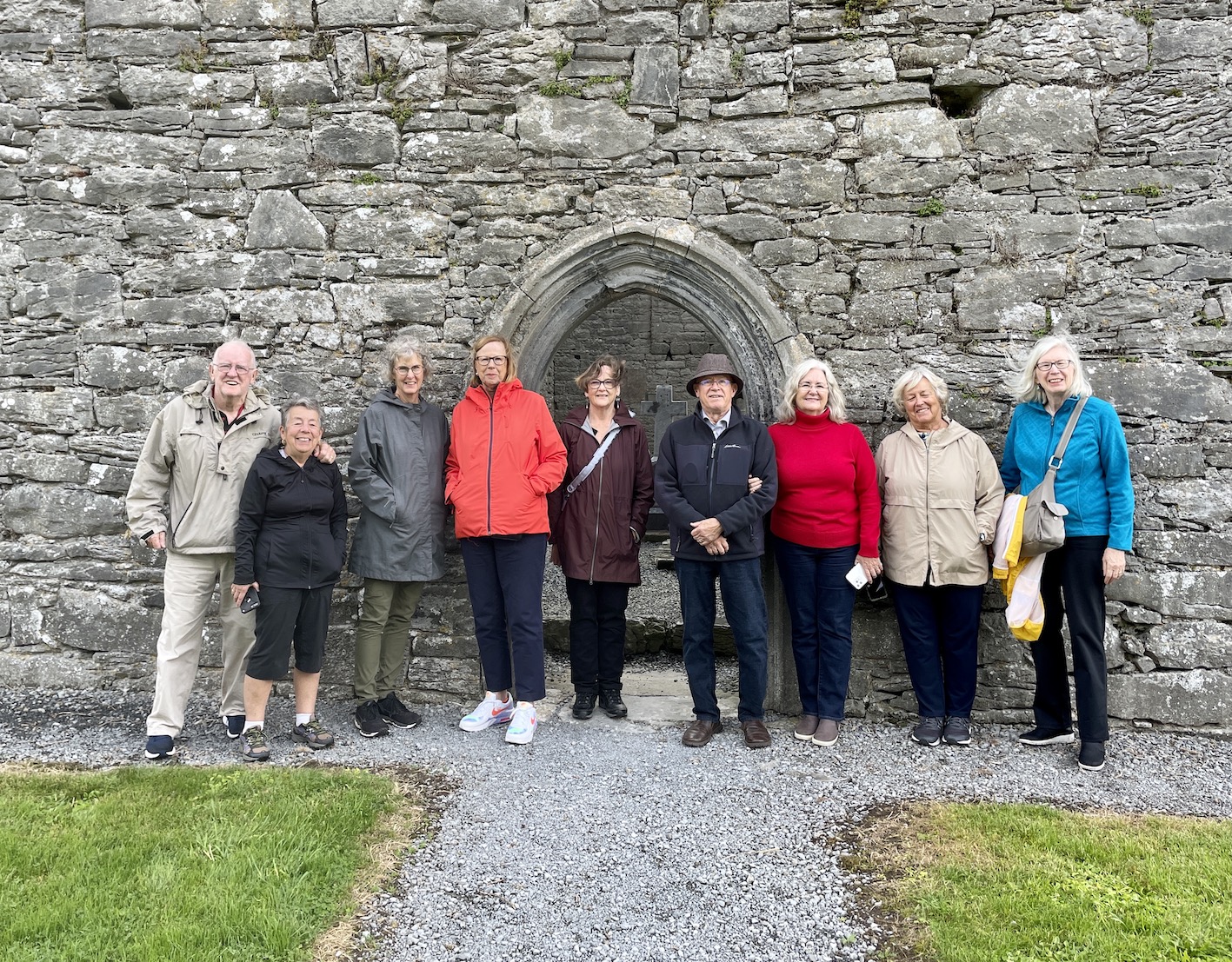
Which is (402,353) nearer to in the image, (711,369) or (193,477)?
(193,477)

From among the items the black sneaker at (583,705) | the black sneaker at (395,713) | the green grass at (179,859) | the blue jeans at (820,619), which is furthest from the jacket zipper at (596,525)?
the green grass at (179,859)

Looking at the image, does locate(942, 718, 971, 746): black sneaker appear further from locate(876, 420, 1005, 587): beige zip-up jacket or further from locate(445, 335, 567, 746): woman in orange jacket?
locate(445, 335, 567, 746): woman in orange jacket

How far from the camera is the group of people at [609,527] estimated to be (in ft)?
12.0

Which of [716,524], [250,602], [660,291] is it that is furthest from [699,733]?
[660,291]

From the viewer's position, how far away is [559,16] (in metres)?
4.40

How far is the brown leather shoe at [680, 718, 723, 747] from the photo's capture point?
154 inches

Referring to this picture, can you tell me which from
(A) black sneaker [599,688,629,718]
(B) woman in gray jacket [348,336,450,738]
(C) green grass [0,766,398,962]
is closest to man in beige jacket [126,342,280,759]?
(C) green grass [0,766,398,962]

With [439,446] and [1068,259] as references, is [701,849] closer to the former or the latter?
[439,446]

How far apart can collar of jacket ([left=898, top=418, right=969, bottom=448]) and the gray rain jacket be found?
2.38 metres

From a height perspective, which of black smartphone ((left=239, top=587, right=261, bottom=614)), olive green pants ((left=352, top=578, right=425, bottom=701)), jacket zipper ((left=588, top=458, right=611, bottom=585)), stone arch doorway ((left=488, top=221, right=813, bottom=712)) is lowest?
olive green pants ((left=352, top=578, right=425, bottom=701))

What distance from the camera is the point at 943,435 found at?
3.87 meters

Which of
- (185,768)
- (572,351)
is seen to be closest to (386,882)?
(185,768)

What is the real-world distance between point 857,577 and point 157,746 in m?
3.34

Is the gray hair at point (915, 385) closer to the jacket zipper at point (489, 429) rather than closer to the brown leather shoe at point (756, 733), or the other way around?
the brown leather shoe at point (756, 733)
